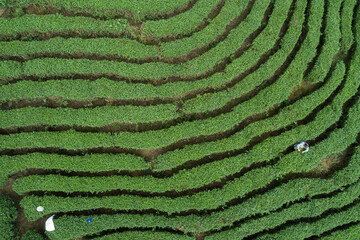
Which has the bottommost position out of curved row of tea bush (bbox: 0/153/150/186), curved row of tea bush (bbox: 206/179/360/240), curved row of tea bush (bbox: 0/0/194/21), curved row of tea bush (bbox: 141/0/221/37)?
curved row of tea bush (bbox: 206/179/360/240)

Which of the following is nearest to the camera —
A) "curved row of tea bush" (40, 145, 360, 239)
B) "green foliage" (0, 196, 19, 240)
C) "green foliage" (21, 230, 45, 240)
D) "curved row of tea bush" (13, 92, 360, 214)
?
"green foliage" (0, 196, 19, 240)

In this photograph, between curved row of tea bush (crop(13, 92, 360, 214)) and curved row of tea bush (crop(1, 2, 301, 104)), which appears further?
curved row of tea bush (crop(1, 2, 301, 104))

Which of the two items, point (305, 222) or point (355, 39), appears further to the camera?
point (355, 39)

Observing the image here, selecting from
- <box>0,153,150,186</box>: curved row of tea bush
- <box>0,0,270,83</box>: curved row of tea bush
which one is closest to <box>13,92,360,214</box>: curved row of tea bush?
<box>0,153,150,186</box>: curved row of tea bush

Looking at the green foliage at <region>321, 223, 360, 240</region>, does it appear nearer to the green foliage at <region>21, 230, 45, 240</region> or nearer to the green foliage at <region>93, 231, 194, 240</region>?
the green foliage at <region>93, 231, 194, 240</region>

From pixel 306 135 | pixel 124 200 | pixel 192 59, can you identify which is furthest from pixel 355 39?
pixel 124 200

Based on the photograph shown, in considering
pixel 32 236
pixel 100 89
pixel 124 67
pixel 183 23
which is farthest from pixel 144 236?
pixel 183 23

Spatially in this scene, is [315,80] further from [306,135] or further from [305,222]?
[305,222]

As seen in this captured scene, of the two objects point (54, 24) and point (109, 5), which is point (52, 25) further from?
point (109, 5)
